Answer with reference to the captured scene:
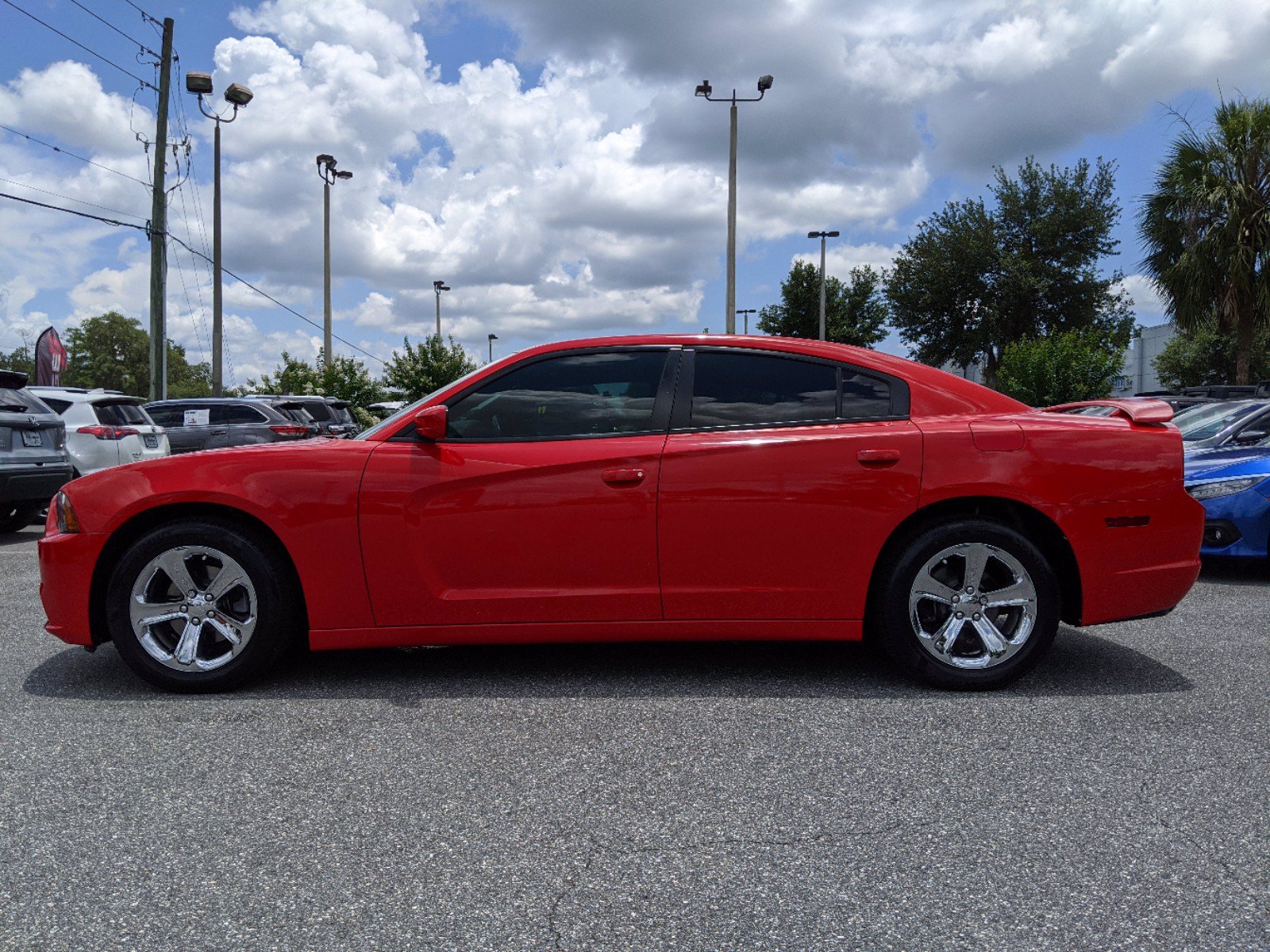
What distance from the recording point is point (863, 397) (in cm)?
421

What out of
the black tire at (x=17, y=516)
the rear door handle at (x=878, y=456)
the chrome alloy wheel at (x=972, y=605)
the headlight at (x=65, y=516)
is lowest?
the black tire at (x=17, y=516)

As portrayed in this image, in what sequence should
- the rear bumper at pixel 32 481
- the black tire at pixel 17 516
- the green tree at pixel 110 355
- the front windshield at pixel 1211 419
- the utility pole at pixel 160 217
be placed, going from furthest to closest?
→ 1. the green tree at pixel 110 355
2. the utility pole at pixel 160 217
3. the black tire at pixel 17 516
4. the rear bumper at pixel 32 481
5. the front windshield at pixel 1211 419

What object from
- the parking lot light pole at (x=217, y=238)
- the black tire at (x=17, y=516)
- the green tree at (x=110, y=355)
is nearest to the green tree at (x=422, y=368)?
the parking lot light pole at (x=217, y=238)

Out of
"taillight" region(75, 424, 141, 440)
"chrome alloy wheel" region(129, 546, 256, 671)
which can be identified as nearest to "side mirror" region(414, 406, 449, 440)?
"chrome alloy wheel" region(129, 546, 256, 671)

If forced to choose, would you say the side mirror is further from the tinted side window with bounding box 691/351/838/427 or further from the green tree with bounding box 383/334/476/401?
the green tree with bounding box 383/334/476/401

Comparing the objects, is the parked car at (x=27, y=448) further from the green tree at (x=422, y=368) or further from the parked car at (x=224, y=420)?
the green tree at (x=422, y=368)

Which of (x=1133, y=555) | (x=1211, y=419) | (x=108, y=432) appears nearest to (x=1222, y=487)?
(x=1211, y=419)

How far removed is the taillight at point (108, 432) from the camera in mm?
11594

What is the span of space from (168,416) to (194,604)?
13.3 meters

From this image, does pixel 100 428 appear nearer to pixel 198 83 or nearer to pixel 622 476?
pixel 622 476

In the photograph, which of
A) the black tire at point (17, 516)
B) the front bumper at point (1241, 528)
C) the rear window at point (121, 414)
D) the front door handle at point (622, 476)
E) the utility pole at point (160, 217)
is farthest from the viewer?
the utility pole at point (160, 217)

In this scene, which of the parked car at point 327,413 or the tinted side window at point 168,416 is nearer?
the tinted side window at point 168,416

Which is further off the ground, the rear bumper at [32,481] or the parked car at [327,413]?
the parked car at [327,413]

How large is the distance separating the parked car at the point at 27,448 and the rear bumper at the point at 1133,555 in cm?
921
